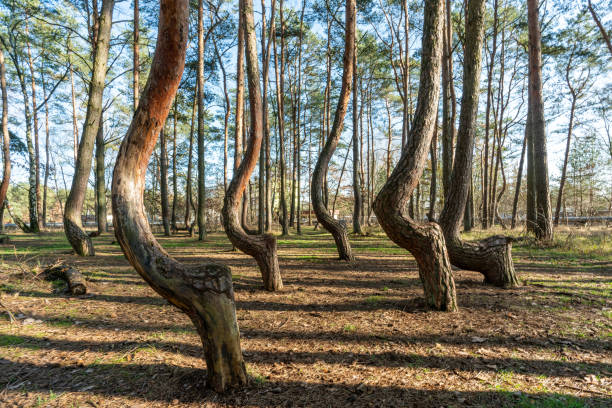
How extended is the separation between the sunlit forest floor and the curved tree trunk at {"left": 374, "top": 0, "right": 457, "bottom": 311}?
0.42 m

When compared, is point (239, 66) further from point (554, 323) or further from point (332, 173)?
point (332, 173)

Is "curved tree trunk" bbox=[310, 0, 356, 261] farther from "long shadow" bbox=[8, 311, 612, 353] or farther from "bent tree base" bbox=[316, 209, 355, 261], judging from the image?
"long shadow" bbox=[8, 311, 612, 353]

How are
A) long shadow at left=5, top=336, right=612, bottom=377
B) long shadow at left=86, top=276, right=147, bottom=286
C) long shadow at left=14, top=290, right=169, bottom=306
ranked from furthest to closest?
long shadow at left=86, top=276, right=147, bottom=286
long shadow at left=14, top=290, right=169, bottom=306
long shadow at left=5, top=336, right=612, bottom=377

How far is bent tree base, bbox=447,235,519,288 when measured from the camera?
14.3 ft

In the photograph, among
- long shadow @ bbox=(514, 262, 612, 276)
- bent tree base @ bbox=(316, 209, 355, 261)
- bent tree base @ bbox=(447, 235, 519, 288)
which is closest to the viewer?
bent tree base @ bbox=(447, 235, 519, 288)

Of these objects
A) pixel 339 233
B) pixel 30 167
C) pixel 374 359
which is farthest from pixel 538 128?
pixel 30 167

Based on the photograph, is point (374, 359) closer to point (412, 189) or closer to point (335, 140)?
point (412, 189)

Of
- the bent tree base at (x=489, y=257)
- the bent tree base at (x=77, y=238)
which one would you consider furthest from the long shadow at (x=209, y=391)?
the bent tree base at (x=77, y=238)

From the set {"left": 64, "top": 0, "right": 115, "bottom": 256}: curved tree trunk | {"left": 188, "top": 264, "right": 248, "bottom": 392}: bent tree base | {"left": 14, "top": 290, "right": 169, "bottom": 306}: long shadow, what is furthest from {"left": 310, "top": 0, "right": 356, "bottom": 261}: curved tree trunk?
{"left": 64, "top": 0, "right": 115, "bottom": 256}: curved tree trunk

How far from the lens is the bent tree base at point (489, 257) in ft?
14.3

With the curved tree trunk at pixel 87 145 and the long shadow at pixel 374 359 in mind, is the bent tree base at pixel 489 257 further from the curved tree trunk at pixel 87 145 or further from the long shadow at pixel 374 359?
the curved tree trunk at pixel 87 145

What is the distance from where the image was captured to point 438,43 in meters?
3.50

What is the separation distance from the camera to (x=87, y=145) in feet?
24.6

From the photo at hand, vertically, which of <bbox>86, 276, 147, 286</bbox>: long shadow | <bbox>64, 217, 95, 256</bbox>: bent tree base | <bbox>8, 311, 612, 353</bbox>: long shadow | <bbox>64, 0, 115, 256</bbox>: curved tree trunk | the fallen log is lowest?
<bbox>8, 311, 612, 353</bbox>: long shadow
